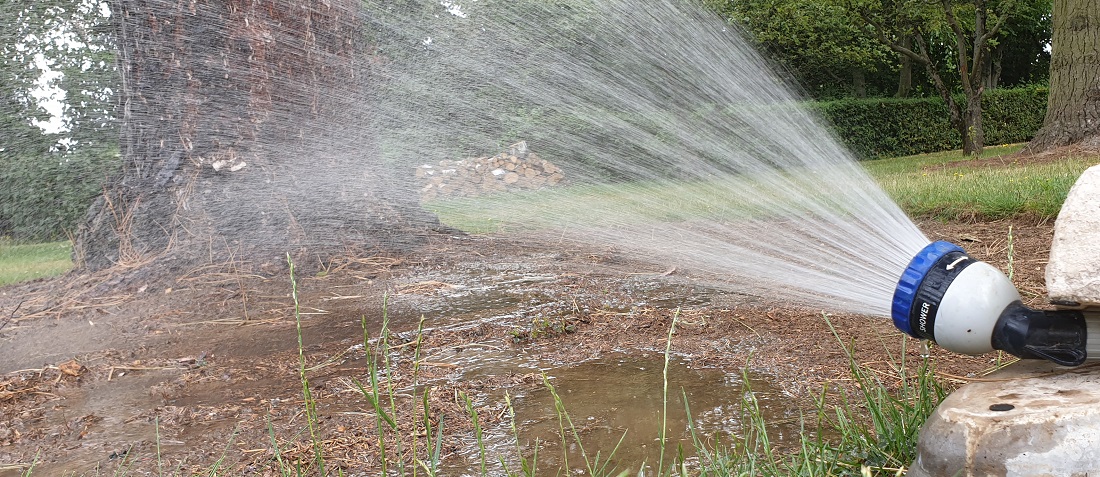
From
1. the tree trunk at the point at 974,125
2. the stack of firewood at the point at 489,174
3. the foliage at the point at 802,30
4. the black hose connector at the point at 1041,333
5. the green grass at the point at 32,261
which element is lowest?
the green grass at the point at 32,261

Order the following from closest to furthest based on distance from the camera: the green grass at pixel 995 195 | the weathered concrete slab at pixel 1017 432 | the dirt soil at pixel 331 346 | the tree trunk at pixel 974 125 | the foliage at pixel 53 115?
the weathered concrete slab at pixel 1017 432, the dirt soil at pixel 331 346, the green grass at pixel 995 195, the foliage at pixel 53 115, the tree trunk at pixel 974 125

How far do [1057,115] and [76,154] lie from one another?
1148 centimetres

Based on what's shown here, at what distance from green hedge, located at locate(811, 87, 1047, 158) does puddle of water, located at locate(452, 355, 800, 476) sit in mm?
14614

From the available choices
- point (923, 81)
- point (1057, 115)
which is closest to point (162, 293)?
point (1057, 115)

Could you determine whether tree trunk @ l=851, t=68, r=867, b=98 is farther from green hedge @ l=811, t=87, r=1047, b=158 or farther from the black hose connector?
the black hose connector

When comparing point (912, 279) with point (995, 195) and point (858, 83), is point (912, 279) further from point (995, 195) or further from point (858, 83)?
point (858, 83)

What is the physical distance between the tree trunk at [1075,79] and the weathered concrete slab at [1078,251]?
8610mm

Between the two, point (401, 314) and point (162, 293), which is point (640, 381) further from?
point (162, 293)

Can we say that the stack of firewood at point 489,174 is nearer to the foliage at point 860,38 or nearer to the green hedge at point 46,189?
the green hedge at point 46,189

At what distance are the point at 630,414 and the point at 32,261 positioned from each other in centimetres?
784

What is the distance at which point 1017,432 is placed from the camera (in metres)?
1.28

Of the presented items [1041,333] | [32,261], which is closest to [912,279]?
[1041,333]

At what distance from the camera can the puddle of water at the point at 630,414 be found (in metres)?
1.78

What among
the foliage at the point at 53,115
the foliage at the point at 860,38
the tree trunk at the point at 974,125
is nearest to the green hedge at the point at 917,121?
the foliage at the point at 860,38
